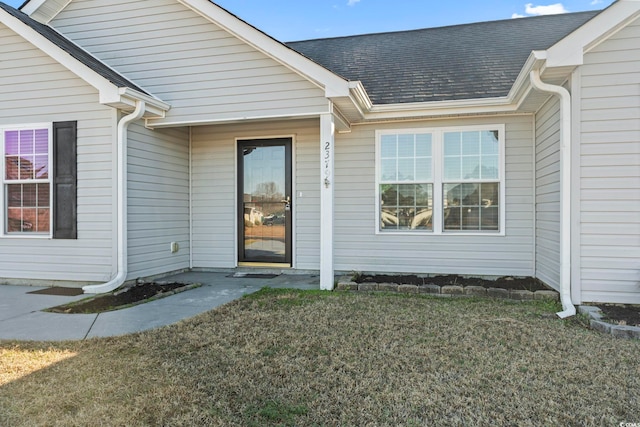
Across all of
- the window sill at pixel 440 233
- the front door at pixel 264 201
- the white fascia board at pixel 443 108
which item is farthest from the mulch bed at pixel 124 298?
the white fascia board at pixel 443 108

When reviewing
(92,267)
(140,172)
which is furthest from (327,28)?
(92,267)

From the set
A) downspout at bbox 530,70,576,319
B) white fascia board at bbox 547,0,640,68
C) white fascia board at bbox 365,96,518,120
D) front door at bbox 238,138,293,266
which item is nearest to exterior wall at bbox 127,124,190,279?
front door at bbox 238,138,293,266

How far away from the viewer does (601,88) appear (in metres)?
4.18

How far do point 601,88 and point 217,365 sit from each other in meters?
4.71

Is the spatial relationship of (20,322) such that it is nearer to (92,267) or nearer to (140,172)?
(92,267)

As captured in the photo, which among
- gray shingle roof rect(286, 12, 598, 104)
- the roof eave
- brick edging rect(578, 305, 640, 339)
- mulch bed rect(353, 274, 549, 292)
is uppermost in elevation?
gray shingle roof rect(286, 12, 598, 104)

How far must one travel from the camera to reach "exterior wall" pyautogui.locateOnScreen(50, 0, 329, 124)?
529cm

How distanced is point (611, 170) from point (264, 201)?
4.83 metres

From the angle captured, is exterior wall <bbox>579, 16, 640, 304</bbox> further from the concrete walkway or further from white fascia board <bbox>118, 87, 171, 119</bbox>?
white fascia board <bbox>118, 87, 171, 119</bbox>

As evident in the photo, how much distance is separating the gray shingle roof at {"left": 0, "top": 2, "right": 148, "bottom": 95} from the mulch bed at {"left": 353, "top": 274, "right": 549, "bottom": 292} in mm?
4438

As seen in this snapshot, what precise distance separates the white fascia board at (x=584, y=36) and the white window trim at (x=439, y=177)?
1677mm

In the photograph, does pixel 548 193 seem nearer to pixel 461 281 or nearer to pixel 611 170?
pixel 611 170

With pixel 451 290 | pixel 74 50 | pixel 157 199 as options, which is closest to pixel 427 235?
pixel 451 290

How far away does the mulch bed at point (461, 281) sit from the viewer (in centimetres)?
511
